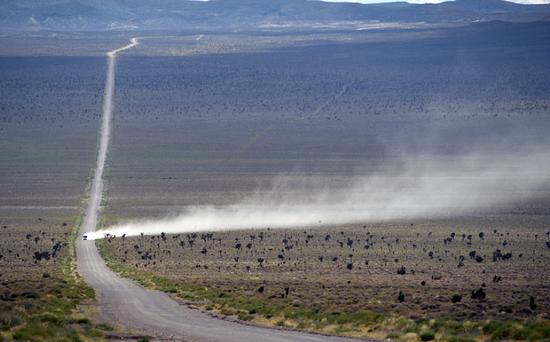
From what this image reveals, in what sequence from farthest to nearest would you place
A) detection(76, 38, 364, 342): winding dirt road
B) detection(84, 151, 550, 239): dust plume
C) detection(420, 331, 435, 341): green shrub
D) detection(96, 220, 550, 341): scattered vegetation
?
1. detection(84, 151, 550, 239): dust plume
2. detection(96, 220, 550, 341): scattered vegetation
3. detection(76, 38, 364, 342): winding dirt road
4. detection(420, 331, 435, 341): green shrub

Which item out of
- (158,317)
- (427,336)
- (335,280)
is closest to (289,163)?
(335,280)

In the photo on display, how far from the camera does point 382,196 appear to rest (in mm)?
73000

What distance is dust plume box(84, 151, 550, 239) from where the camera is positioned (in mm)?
62125

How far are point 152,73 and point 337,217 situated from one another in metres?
88.0

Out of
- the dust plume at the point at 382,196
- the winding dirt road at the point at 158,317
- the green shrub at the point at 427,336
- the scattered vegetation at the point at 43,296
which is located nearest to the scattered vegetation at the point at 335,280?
the green shrub at the point at 427,336

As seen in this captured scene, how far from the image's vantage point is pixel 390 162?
89.7m

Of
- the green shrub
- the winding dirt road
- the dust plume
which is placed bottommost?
the winding dirt road

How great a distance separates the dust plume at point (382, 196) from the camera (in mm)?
62125

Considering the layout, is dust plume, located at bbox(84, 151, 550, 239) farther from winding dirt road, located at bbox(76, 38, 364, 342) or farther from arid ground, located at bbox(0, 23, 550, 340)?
winding dirt road, located at bbox(76, 38, 364, 342)

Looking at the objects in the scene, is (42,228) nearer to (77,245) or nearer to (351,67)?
(77,245)

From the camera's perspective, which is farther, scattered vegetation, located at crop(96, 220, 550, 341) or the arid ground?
the arid ground

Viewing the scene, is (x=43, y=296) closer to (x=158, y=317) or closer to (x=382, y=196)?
(x=158, y=317)

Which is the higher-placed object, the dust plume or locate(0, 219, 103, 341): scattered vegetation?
the dust plume

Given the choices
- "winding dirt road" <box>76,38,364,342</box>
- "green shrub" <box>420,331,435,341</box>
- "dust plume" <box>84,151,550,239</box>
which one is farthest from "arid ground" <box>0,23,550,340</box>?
"dust plume" <box>84,151,550,239</box>
